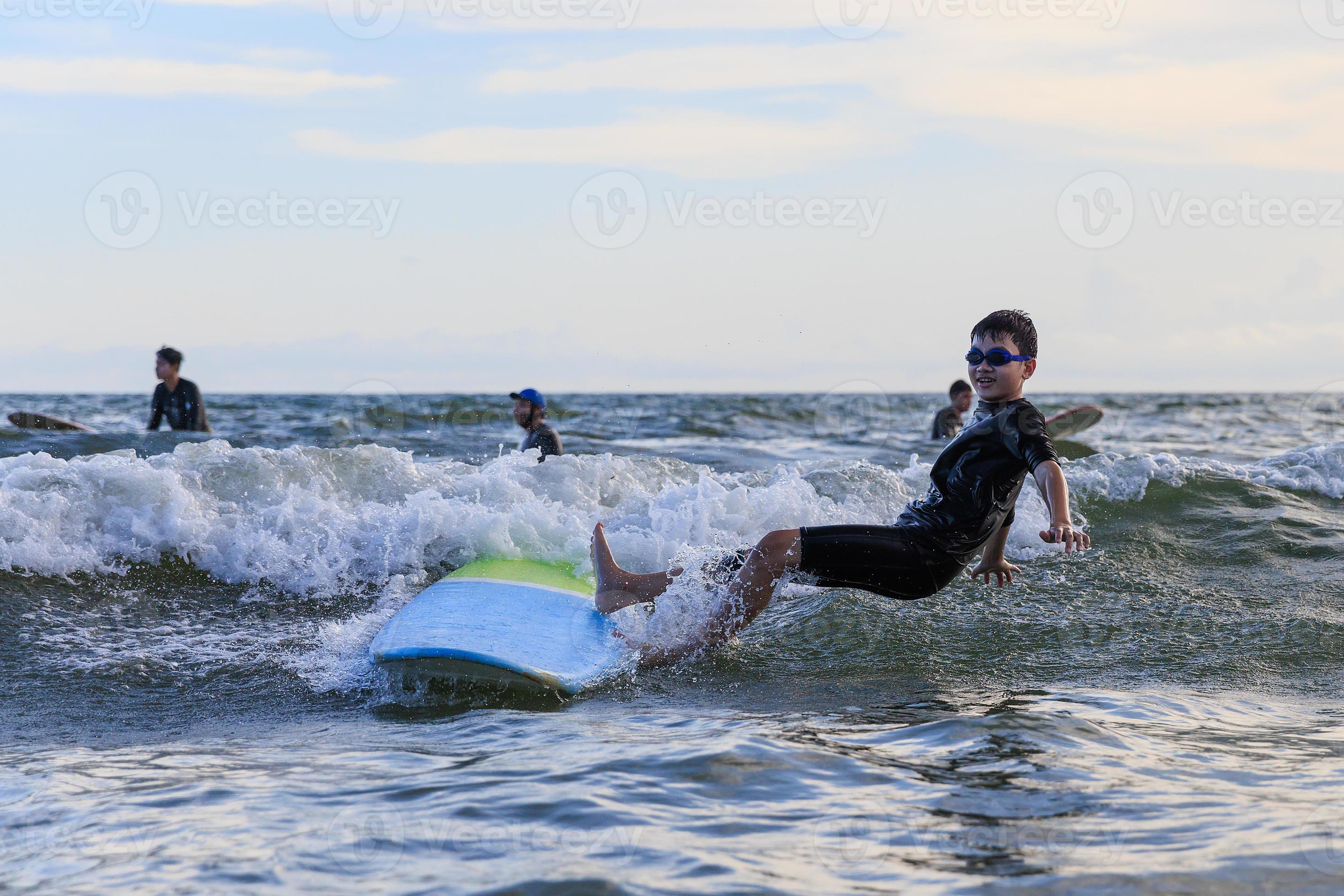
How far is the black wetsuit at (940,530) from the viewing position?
4.16 m

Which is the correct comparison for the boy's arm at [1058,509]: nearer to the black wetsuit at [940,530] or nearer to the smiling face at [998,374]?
the black wetsuit at [940,530]

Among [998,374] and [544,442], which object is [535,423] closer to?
[544,442]

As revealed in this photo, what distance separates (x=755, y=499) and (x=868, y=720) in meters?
3.51

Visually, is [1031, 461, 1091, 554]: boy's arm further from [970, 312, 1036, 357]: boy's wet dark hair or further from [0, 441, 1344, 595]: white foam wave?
[0, 441, 1344, 595]: white foam wave

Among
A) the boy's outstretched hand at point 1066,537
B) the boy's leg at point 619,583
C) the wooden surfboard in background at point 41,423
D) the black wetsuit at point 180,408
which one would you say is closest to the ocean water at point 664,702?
the boy's leg at point 619,583

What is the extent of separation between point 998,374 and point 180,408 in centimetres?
1029

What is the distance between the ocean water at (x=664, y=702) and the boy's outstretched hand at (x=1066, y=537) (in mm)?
645

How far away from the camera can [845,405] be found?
2780cm

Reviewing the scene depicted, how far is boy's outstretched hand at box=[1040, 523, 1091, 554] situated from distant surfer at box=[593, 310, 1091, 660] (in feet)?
1.28

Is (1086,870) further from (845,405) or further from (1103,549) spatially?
(845,405)

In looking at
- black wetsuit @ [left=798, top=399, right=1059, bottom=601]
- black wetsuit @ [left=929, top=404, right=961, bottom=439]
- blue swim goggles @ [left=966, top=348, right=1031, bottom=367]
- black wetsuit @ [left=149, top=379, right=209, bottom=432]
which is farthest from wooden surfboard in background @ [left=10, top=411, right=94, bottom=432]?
blue swim goggles @ [left=966, top=348, right=1031, bottom=367]

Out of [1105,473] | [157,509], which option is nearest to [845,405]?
[1105,473]

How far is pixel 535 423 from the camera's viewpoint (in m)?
9.08

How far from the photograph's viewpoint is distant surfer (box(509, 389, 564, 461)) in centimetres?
877
